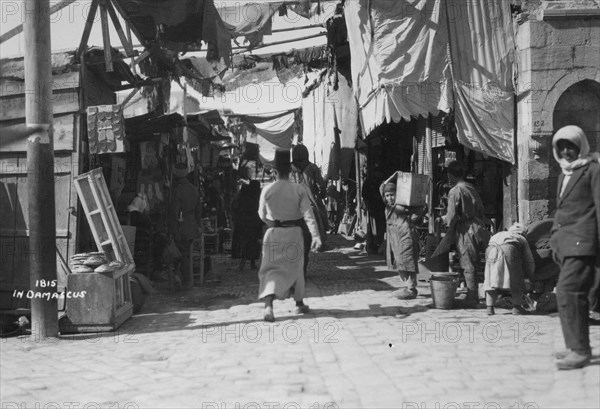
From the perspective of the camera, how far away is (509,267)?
24.6 ft

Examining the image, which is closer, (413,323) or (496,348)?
(496,348)

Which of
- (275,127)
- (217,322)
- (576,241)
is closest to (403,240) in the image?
(217,322)

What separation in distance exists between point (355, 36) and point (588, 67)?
377 cm

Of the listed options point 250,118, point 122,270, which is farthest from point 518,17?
point 250,118

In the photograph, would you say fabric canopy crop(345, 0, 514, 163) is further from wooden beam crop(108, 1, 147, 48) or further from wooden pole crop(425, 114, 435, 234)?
wooden beam crop(108, 1, 147, 48)

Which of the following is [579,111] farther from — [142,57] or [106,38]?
[106,38]

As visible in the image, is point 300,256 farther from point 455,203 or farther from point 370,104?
point 370,104

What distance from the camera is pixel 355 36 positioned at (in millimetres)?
11078

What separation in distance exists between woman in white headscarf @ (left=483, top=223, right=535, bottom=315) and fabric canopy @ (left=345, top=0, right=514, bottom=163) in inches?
119

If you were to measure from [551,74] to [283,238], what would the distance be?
17.5 ft

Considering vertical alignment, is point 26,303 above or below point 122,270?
below

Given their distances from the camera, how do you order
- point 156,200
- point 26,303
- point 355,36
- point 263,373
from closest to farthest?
point 263,373, point 26,303, point 355,36, point 156,200

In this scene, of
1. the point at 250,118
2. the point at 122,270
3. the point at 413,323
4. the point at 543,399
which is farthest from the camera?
the point at 250,118

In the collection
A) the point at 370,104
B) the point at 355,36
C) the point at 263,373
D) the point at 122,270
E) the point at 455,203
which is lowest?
the point at 263,373
